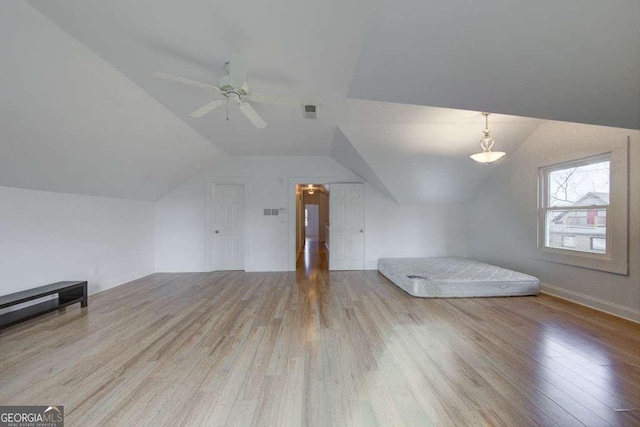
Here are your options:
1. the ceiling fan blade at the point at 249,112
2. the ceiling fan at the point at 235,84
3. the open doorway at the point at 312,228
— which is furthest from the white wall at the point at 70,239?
the open doorway at the point at 312,228

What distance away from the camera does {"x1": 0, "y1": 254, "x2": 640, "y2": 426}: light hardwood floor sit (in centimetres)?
158

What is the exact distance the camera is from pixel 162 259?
5.55m

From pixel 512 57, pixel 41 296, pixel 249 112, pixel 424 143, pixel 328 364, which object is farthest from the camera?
pixel 424 143

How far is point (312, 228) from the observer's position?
1369cm

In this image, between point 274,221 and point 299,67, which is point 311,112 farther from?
point 274,221

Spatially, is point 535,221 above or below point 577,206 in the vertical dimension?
below

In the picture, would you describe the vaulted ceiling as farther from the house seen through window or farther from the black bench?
the black bench

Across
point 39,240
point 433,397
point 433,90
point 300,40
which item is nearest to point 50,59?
point 300,40

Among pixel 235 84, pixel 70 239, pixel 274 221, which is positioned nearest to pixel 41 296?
pixel 70 239

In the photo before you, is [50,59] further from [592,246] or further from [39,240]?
[592,246]

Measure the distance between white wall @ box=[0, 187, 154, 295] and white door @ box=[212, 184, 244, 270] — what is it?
54.4 inches

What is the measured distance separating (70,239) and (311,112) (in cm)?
391

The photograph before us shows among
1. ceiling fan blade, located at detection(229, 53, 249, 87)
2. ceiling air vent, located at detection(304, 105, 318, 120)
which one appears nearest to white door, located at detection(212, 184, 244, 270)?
ceiling air vent, located at detection(304, 105, 318, 120)

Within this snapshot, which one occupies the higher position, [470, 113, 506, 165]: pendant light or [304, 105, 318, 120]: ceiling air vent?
[304, 105, 318, 120]: ceiling air vent
